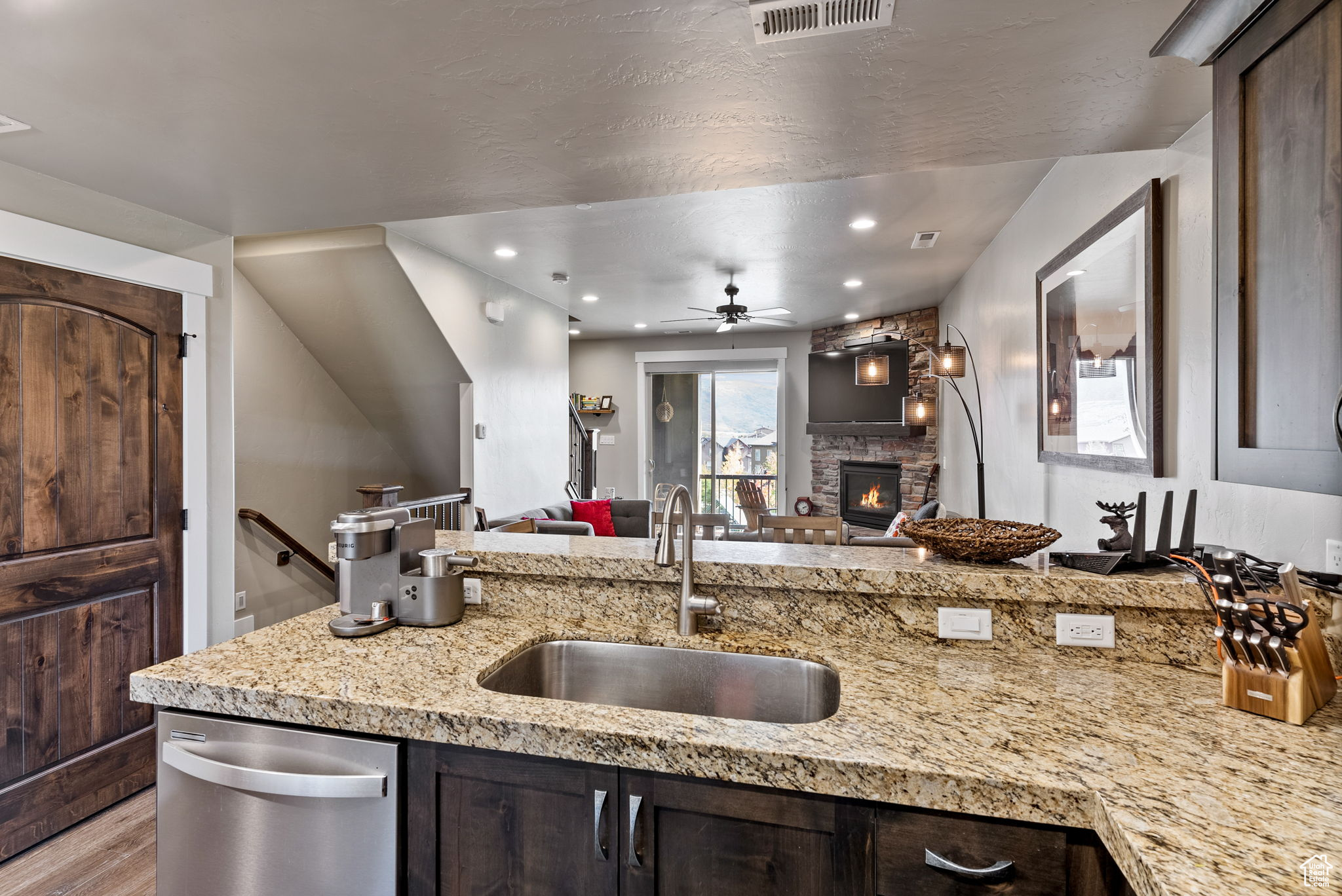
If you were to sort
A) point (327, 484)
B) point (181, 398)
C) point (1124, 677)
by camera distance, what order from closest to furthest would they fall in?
point (1124, 677) → point (181, 398) → point (327, 484)

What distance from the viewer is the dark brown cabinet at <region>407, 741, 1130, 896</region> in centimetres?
93

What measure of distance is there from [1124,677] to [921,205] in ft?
9.13

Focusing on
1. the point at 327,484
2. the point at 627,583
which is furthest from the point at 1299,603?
the point at 327,484

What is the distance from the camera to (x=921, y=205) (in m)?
3.45

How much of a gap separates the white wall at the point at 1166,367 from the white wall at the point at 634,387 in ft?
9.71

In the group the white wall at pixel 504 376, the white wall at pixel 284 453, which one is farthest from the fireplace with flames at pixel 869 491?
the white wall at pixel 284 453

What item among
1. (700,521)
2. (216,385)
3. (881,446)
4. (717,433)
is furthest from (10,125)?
(717,433)

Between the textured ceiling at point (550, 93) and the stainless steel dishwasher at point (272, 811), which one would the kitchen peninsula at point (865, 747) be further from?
the textured ceiling at point (550, 93)

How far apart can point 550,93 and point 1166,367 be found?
2.02 metres

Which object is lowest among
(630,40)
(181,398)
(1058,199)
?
(181,398)

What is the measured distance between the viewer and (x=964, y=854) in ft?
3.10

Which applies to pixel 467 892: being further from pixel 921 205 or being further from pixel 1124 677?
pixel 921 205

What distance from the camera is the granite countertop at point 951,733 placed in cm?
81

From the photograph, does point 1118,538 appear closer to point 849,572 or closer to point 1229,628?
point 1229,628
